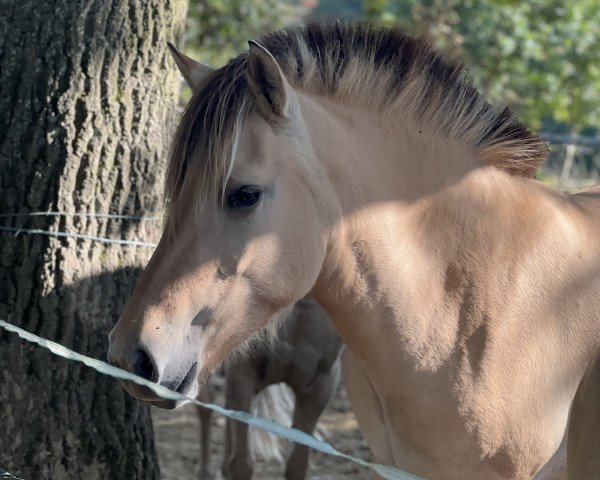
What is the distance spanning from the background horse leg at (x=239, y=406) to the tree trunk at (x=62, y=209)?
1205 millimetres

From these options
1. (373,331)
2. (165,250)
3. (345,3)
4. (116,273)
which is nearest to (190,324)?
(165,250)

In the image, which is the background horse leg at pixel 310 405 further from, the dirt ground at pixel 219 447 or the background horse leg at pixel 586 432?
the background horse leg at pixel 586 432

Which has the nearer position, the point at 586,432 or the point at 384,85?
the point at 586,432

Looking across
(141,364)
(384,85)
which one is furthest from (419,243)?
(141,364)

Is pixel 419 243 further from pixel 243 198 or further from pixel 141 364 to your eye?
pixel 141 364

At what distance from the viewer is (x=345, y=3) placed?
100ft

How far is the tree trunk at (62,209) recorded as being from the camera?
3312 mm

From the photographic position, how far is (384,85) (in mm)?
2793

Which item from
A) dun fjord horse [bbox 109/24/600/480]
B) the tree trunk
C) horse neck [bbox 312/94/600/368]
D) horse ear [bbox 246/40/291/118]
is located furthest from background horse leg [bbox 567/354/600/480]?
the tree trunk

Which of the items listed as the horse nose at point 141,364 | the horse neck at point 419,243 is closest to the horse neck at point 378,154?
the horse neck at point 419,243

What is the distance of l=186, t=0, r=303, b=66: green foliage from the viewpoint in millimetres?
11414

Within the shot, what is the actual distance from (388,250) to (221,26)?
9.42 m

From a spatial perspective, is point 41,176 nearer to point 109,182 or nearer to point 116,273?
point 109,182

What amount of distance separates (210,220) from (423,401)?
83 centimetres
